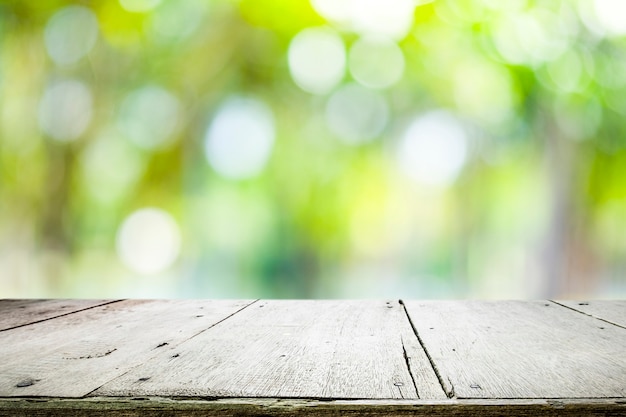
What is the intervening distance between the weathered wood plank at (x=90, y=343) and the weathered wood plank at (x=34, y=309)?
3cm

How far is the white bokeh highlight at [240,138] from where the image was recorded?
5.03 ft

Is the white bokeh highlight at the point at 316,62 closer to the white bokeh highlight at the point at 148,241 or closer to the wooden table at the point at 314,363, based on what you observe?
the white bokeh highlight at the point at 148,241

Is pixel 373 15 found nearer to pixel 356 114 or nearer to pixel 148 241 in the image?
pixel 356 114

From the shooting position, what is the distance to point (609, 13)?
1.51 m

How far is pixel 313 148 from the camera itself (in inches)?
60.2

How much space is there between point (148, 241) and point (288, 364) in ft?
3.59

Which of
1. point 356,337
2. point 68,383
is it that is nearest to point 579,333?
point 356,337

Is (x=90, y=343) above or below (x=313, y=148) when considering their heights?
below

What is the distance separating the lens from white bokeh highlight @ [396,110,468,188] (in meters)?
1.51

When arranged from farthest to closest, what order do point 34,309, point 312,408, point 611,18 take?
1. point 611,18
2. point 34,309
3. point 312,408

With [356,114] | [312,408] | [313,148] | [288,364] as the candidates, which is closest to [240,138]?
[313,148]

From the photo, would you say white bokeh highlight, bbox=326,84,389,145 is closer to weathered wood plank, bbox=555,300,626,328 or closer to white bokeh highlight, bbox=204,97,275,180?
white bokeh highlight, bbox=204,97,275,180

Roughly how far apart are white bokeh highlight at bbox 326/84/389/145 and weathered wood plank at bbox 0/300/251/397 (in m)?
0.68

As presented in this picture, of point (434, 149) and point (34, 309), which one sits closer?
point (34, 309)
